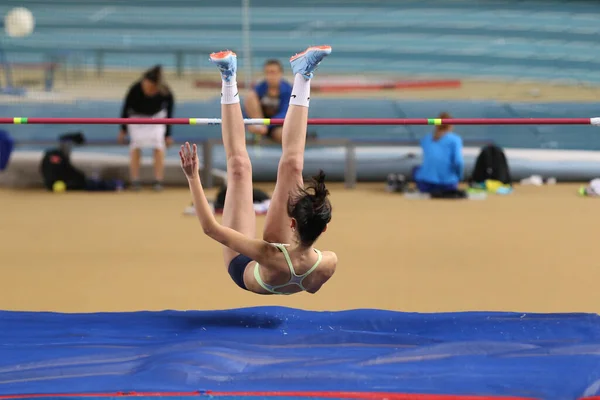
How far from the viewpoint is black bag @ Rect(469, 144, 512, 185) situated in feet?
25.5

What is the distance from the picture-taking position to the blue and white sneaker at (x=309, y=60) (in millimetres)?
3256

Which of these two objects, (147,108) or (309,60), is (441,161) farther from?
(309,60)

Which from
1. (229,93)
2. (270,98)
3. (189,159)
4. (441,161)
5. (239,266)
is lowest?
(441,161)

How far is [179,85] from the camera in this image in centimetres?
860

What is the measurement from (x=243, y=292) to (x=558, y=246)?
2.17 meters

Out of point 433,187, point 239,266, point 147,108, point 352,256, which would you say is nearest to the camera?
point 239,266

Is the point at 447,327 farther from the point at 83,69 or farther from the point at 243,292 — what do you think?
the point at 83,69

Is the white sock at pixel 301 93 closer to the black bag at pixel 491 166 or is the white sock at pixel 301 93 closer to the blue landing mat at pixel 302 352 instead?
the blue landing mat at pixel 302 352

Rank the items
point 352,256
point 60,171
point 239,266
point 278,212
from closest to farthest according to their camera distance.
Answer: point 278,212, point 239,266, point 352,256, point 60,171

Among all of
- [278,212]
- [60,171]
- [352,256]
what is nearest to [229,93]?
[278,212]

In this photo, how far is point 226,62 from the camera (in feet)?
10.9

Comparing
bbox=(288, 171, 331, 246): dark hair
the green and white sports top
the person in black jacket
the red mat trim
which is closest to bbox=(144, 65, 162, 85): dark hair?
the person in black jacket

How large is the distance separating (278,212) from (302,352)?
0.54m

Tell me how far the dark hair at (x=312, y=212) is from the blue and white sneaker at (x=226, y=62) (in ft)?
2.22
